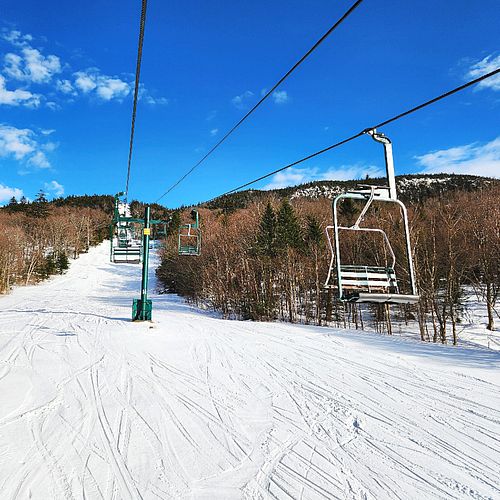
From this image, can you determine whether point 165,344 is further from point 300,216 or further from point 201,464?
point 300,216

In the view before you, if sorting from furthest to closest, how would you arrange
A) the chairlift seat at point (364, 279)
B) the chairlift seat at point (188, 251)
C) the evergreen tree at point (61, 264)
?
the evergreen tree at point (61, 264), the chairlift seat at point (188, 251), the chairlift seat at point (364, 279)

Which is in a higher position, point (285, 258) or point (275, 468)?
point (285, 258)

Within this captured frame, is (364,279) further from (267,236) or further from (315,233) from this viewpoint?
(315,233)

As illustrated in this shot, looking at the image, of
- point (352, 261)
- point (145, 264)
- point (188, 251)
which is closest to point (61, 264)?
point (145, 264)

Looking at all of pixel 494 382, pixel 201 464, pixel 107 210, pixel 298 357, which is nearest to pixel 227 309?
pixel 298 357

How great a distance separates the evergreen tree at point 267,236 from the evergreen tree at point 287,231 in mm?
544

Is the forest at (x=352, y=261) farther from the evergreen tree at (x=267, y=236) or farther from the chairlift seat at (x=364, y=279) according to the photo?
the chairlift seat at (x=364, y=279)

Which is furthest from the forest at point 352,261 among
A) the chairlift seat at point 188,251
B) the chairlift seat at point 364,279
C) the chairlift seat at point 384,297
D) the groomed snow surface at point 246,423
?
the chairlift seat at point 384,297

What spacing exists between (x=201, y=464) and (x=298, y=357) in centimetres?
546

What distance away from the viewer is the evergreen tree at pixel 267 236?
2873cm

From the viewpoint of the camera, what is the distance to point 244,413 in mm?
5238

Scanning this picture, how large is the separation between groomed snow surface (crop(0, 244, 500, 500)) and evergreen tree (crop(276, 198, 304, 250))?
21.4 m

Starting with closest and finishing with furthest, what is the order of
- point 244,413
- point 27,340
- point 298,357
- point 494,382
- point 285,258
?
point 244,413, point 494,382, point 298,357, point 27,340, point 285,258

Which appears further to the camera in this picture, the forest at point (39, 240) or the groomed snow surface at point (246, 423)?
the forest at point (39, 240)
